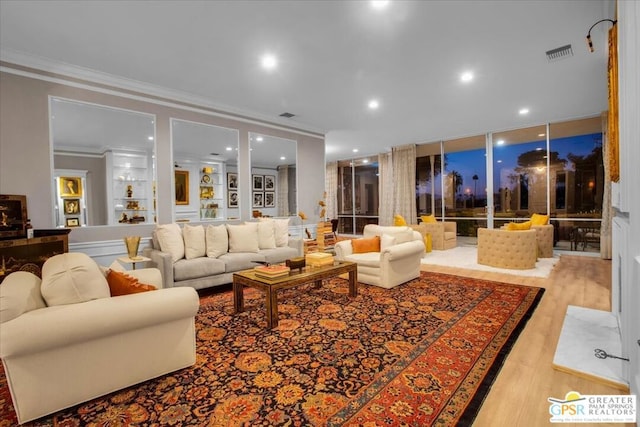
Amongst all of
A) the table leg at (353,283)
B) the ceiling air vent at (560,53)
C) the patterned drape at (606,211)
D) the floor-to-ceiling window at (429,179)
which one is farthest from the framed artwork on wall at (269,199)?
the patterned drape at (606,211)

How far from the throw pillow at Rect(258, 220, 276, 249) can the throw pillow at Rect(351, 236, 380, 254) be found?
137 centimetres

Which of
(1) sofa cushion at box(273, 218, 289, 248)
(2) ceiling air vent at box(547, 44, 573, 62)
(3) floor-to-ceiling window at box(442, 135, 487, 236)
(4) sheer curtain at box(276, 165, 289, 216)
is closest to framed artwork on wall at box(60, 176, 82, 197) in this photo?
(1) sofa cushion at box(273, 218, 289, 248)

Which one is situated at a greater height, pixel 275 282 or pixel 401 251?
pixel 401 251

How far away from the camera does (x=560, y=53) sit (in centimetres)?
367

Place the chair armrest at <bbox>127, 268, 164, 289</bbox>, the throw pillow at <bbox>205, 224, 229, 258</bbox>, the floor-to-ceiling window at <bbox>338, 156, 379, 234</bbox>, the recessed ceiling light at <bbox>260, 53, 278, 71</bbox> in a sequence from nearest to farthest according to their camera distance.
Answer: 1. the chair armrest at <bbox>127, 268, 164, 289</bbox>
2. the recessed ceiling light at <bbox>260, 53, 278, 71</bbox>
3. the throw pillow at <bbox>205, 224, 229, 258</bbox>
4. the floor-to-ceiling window at <bbox>338, 156, 379, 234</bbox>

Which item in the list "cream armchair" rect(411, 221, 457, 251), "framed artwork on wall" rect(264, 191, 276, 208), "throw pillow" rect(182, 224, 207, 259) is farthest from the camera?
"cream armchair" rect(411, 221, 457, 251)

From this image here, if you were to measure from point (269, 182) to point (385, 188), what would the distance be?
4772mm

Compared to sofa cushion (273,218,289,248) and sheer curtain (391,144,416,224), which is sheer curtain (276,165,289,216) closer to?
sofa cushion (273,218,289,248)

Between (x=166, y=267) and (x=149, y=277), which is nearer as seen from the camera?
(x=149, y=277)

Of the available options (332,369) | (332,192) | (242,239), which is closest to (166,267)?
(242,239)

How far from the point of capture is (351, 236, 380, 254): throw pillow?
177 inches

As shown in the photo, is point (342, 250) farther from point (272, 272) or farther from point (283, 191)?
point (283, 191)

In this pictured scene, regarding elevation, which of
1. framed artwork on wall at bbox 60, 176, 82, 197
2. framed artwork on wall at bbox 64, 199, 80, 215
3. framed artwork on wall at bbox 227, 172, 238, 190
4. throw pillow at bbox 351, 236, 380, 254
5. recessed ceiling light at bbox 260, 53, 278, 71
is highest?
recessed ceiling light at bbox 260, 53, 278, 71

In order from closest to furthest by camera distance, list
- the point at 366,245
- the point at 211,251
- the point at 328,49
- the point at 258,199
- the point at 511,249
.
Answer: the point at 328,49, the point at 211,251, the point at 366,245, the point at 511,249, the point at 258,199
